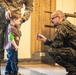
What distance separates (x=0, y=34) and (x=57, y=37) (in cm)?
63

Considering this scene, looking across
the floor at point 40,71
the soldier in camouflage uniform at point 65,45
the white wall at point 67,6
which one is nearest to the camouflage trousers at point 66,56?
the soldier in camouflage uniform at point 65,45

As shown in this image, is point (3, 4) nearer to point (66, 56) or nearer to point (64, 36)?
point (64, 36)

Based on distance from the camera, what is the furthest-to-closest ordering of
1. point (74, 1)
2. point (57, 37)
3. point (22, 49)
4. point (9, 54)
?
1. point (74, 1)
2. point (22, 49)
3. point (9, 54)
4. point (57, 37)

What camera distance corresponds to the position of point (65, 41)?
7.18 feet

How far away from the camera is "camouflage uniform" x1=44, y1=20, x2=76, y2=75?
6.94 feet

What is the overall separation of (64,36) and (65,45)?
17 cm

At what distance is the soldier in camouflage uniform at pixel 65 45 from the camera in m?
2.10

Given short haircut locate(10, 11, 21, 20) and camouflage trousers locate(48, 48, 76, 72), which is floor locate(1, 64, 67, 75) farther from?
short haircut locate(10, 11, 21, 20)

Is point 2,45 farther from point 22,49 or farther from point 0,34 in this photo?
point 22,49

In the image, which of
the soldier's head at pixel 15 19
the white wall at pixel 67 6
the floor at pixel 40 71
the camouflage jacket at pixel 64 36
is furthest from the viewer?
the white wall at pixel 67 6

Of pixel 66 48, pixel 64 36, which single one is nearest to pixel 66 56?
pixel 66 48

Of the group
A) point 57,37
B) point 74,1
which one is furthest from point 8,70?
point 74,1

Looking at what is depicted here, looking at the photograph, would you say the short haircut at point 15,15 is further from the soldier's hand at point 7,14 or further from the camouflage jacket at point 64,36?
the camouflage jacket at point 64,36

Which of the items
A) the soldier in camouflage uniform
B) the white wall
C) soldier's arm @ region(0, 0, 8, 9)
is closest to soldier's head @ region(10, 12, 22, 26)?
soldier's arm @ region(0, 0, 8, 9)
